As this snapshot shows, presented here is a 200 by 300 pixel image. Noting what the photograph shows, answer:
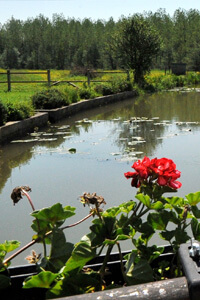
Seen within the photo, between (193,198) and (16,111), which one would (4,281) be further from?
(16,111)

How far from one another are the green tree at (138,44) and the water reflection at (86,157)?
39.3 feet

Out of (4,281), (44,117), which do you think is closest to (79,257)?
(4,281)

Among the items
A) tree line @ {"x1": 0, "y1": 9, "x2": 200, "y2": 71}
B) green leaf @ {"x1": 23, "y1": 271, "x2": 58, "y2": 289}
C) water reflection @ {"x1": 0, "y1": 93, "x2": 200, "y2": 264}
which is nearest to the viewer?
green leaf @ {"x1": 23, "y1": 271, "x2": 58, "y2": 289}

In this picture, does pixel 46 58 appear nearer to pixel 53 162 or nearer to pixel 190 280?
pixel 53 162

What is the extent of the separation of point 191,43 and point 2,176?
152ft

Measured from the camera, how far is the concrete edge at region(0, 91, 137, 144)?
821cm

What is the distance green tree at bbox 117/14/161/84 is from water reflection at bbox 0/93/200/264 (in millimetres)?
11989

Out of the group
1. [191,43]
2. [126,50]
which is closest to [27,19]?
[191,43]

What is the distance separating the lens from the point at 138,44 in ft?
76.8

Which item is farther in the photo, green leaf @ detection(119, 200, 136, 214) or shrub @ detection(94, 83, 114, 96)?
shrub @ detection(94, 83, 114, 96)

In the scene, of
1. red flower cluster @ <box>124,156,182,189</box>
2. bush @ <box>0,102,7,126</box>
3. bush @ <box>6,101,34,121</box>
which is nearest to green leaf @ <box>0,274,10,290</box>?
red flower cluster @ <box>124,156,182,189</box>

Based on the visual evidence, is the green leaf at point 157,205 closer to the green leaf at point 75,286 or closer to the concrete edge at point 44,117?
the green leaf at point 75,286

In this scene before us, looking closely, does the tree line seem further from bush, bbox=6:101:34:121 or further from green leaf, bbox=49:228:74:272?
green leaf, bbox=49:228:74:272

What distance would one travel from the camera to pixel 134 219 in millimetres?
1840
